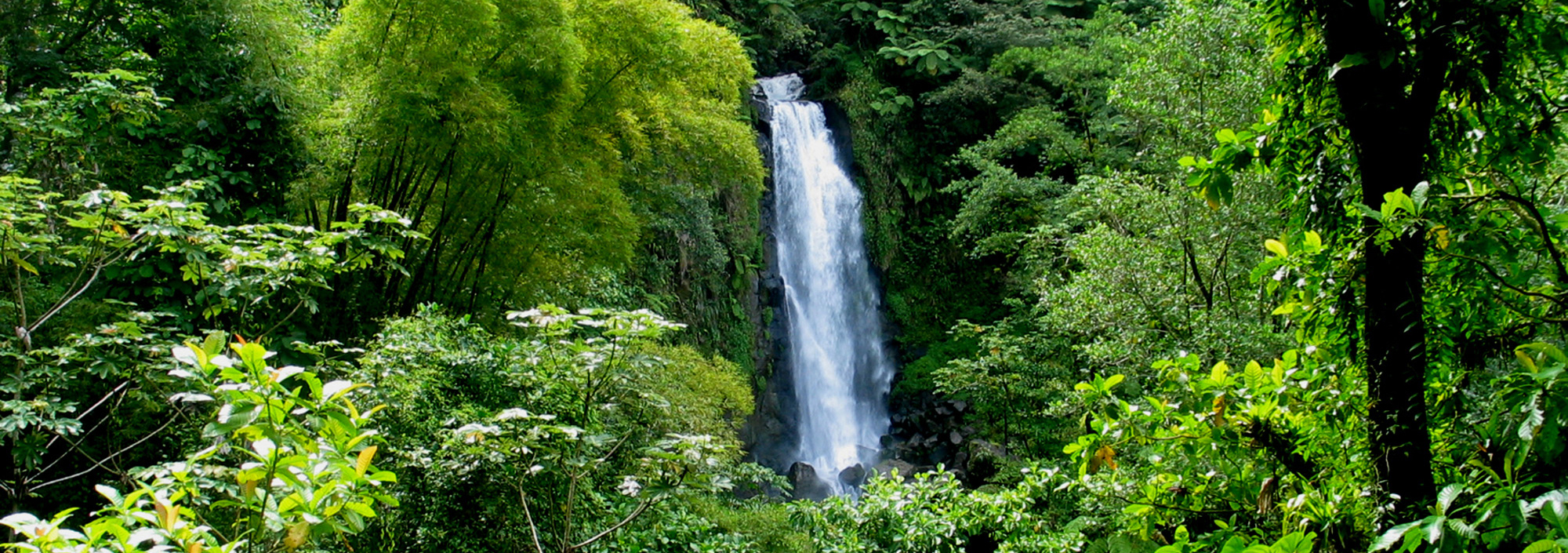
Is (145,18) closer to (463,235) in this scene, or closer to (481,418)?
(463,235)

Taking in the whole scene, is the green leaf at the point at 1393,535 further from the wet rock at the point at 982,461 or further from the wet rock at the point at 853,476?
the wet rock at the point at 853,476

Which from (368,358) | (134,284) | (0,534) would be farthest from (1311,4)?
(134,284)

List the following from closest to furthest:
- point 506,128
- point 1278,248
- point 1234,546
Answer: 1. point 1234,546
2. point 1278,248
3. point 506,128

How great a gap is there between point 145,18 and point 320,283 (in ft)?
11.6

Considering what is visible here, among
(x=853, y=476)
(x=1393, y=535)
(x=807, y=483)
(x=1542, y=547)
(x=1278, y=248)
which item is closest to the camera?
(x=1542, y=547)

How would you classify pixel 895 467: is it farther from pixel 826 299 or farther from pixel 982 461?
pixel 826 299

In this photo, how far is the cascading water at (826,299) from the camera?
15.5m

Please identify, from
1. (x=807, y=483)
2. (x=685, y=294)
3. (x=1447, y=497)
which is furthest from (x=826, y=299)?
(x=1447, y=497)

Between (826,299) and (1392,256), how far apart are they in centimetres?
1502

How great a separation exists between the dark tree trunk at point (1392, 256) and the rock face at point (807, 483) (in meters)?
11.6

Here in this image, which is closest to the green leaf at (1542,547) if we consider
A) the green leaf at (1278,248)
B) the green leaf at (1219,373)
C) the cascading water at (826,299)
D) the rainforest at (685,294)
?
the rainforest at (685,294)

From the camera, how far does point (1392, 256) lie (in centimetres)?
143

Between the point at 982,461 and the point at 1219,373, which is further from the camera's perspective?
the point at 982,461

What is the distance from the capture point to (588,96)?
717 centimetres
